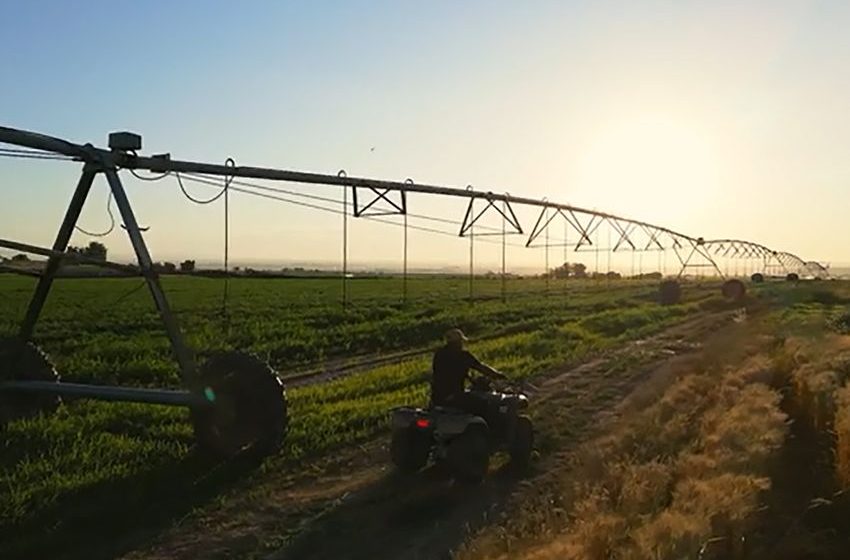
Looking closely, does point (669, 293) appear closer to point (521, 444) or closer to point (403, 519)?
point (521, 444)

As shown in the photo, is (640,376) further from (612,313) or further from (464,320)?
(612,313)

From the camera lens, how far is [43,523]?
8.55m

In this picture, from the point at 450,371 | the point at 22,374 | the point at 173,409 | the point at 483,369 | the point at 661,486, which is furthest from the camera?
the point at 173,409

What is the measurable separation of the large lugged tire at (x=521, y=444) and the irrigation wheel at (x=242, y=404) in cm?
268

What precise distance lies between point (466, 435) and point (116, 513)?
139 inches

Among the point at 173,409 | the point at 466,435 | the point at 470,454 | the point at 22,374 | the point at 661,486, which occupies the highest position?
the point at 22,374

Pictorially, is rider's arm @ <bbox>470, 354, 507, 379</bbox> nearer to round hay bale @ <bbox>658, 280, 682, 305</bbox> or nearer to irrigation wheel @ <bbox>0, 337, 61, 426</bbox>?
irrigation wheel @ <bbox>0, 337, 61, 426</bbox>

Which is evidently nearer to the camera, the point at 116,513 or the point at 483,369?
the point at 116,513

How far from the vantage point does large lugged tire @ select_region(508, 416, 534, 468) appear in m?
10.9

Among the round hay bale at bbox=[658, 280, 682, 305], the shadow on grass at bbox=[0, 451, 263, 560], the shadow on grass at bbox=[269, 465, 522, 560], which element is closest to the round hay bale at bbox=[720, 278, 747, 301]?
the round hay bale at bbox=[658, 280, 682, 305]

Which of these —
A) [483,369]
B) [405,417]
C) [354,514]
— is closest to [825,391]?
[483,369]

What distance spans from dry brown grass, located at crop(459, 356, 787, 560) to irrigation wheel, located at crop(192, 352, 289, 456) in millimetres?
3260

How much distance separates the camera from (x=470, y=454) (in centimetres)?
999

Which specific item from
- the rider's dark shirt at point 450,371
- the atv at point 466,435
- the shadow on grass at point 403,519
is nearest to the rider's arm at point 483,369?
the rider's dark shirt at point 450,371
